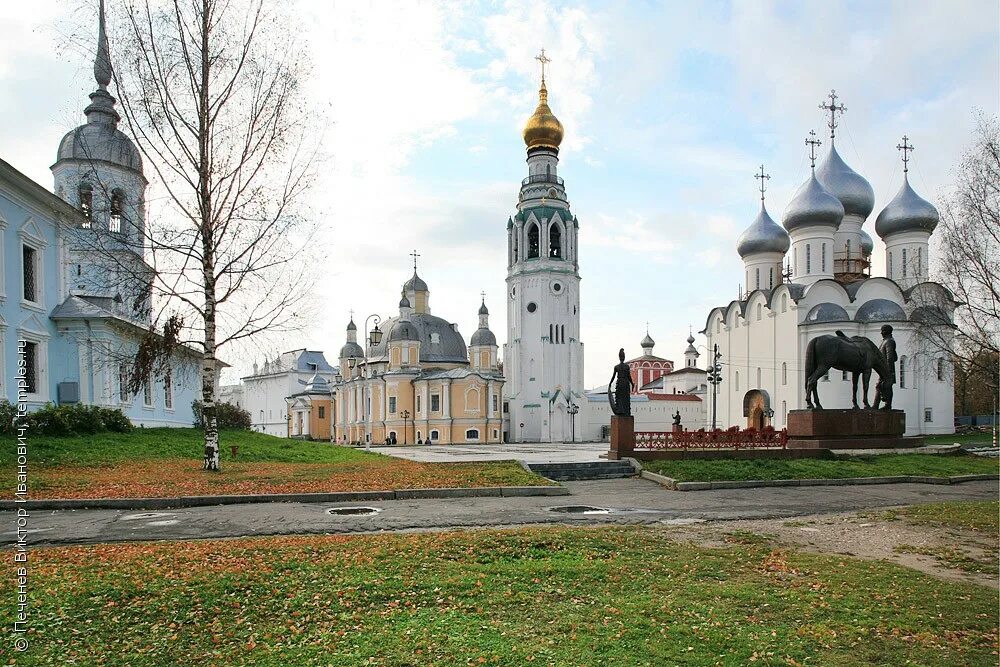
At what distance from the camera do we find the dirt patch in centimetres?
774

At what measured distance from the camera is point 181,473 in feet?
53.3

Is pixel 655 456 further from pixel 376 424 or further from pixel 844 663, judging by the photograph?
pixel 376 424

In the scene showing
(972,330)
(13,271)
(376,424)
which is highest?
(13,271)

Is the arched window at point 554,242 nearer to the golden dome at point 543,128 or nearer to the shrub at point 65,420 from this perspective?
the golden dome at point 543,128

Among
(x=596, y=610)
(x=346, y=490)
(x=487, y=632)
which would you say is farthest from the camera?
(x=346, y=490)

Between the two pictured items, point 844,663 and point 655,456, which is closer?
point 844,663

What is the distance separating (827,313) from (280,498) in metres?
38.1

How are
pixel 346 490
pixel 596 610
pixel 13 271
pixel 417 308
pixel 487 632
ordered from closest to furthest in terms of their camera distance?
pixel 487 632 → pixel 596 610 → pixel 346 490 → pixel 13 271 → pixel 417 308

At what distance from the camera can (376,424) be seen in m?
64.6

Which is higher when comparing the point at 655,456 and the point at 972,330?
the point at 972,330

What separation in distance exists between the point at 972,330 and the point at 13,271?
33.3 m

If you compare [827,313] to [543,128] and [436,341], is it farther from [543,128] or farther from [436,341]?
[436,341]

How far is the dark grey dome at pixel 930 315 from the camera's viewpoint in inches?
1081

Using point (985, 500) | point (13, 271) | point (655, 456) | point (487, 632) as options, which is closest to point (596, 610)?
point (487, 632)
